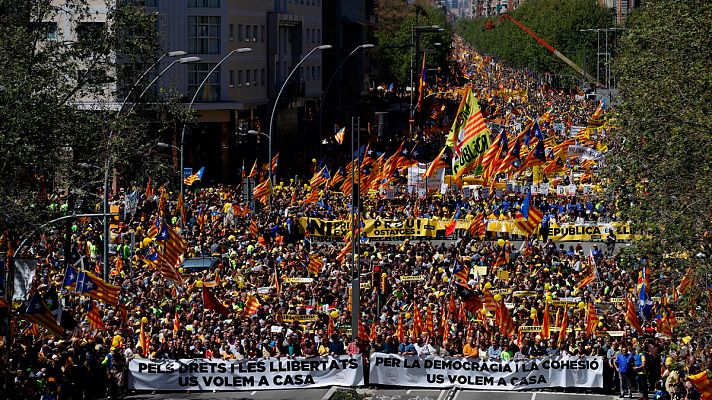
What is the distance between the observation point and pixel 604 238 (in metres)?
51.0

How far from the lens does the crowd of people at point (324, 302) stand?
2956 centimetres

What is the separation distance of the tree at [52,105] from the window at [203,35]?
116ft

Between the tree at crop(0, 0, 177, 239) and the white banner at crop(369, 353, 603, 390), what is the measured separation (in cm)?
791

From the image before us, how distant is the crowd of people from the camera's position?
29.6m

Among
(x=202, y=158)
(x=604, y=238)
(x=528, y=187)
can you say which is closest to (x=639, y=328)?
(x=604, y=238)

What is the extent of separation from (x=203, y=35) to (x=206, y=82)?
2682mm

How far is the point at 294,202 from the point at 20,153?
2706cm

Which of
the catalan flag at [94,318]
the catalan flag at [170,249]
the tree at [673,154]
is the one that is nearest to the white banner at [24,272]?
the catalan flag at [94,318]

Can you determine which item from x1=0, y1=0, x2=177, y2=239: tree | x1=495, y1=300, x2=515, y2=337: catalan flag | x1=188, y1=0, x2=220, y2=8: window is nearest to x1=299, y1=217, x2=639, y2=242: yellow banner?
x1=0, y1=0, x2=177, y2=239: tree

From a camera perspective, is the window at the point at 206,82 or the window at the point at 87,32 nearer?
the window at the point at 87,32

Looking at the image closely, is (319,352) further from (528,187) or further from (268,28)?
(268,28)

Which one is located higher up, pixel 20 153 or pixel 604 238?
pixel 20 153

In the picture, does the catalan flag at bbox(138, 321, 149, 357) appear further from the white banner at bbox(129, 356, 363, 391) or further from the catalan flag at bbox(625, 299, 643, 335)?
the catalan flag at bbox(625, 299, 643, 335)

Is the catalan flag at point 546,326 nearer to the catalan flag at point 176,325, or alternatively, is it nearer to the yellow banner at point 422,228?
the catalan flag at point 176,325
